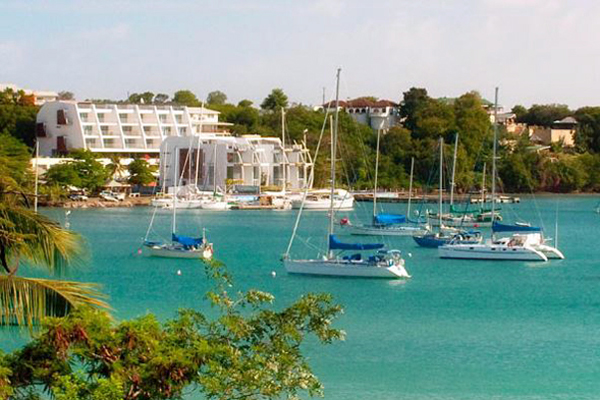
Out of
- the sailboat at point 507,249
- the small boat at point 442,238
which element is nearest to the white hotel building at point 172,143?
the small boat at point 442,238

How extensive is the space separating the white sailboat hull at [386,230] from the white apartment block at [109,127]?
4374cm

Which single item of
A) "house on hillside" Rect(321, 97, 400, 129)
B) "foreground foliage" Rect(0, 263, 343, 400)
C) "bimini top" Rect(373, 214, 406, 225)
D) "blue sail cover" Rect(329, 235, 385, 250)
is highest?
"house on hillside" Rect(321, 97, 400, 129)

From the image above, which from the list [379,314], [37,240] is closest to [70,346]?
[37,240]

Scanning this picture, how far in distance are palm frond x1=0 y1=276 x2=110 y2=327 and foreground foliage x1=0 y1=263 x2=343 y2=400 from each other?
0.98 feet

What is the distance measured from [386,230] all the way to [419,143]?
60.4 metres

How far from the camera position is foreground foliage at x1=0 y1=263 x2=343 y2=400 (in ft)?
31.9

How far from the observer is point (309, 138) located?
121625 mm

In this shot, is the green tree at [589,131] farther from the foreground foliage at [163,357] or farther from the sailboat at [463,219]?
the foreground foliage at [163,357]

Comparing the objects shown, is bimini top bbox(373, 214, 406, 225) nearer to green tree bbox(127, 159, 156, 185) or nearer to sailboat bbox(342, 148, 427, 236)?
sailboat bbox(342, 148, 427, 236)

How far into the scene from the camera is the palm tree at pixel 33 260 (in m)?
8.84

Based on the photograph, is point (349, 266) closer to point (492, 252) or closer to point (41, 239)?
point (492, 252)

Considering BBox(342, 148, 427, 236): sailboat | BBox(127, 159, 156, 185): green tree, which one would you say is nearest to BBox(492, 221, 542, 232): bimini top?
BBox(342, 148, 427, 236): sailboat

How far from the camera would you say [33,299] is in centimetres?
888

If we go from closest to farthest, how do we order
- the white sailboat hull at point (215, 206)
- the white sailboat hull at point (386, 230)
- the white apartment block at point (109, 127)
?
1. the white sailboat hull at point (386, 230)
2. the white sailboat hull at point (215, 206)
3. the white apartment block at point (109, 127)
